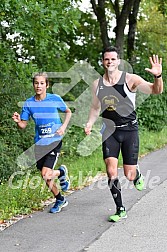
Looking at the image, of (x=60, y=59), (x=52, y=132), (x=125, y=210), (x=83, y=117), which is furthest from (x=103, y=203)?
(x=60, y=59)

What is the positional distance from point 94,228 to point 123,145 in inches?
49.4

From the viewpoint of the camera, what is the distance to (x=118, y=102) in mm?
7152

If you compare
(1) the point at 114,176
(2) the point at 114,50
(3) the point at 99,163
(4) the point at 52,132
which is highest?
(2) the point at 114,50

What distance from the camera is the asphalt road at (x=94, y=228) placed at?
239 inches

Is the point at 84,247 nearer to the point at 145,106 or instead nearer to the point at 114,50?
the point at 114,50

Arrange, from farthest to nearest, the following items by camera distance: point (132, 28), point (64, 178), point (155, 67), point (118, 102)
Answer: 1. point (132, 28)
2. point (64, 178)
3. point (118, 102)
4. point (155, 67)

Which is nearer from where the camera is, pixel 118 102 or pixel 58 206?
pixel 118 102

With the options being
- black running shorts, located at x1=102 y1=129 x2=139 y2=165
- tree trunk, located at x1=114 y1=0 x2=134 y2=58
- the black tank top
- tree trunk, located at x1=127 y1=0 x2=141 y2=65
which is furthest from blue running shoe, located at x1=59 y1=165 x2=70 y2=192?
tree trunk, located at x1=127 y1=0 x2=141 y2=65

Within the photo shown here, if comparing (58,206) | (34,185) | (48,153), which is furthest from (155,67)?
(34,185)

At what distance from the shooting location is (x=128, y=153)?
7.50 m

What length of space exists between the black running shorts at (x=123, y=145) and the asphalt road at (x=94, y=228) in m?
0.80

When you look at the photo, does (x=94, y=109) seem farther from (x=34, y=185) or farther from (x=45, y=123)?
(x=34, y=185)

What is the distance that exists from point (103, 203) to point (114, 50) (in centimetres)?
239

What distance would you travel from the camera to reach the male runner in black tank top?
712cm
